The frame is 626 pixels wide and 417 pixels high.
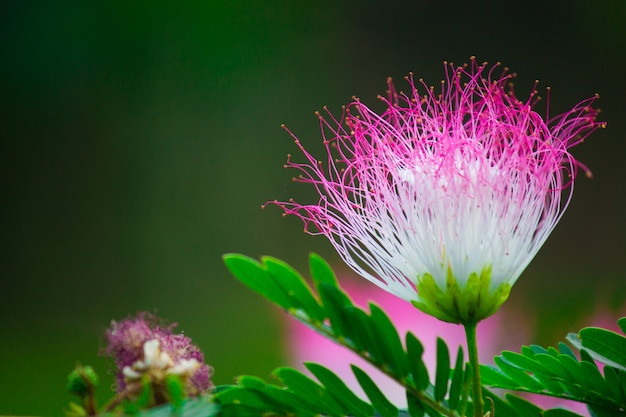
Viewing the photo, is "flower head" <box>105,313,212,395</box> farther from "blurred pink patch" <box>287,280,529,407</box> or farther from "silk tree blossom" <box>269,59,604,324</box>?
"blurred pink patch" <box>287,280,529,407</box>

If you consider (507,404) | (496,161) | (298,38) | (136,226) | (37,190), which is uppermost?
(298,38)

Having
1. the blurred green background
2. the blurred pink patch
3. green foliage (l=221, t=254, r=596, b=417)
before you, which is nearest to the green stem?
green foliage (l=221, t=254, r=596, b=417)

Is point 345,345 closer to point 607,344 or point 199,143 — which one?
point 607,344

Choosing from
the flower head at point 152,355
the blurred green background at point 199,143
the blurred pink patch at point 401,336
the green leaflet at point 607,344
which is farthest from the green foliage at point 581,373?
the blurred green background at point 199,143

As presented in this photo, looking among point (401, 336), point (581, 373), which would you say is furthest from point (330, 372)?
point (401, 336)

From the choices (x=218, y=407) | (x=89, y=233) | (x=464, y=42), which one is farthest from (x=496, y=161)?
(x=89, y=233)

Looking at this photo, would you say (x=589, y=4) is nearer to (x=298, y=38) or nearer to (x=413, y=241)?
(x=298, y=38)

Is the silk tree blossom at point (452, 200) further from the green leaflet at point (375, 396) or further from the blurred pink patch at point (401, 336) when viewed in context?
the blurred pink patch at point (401, 336)
